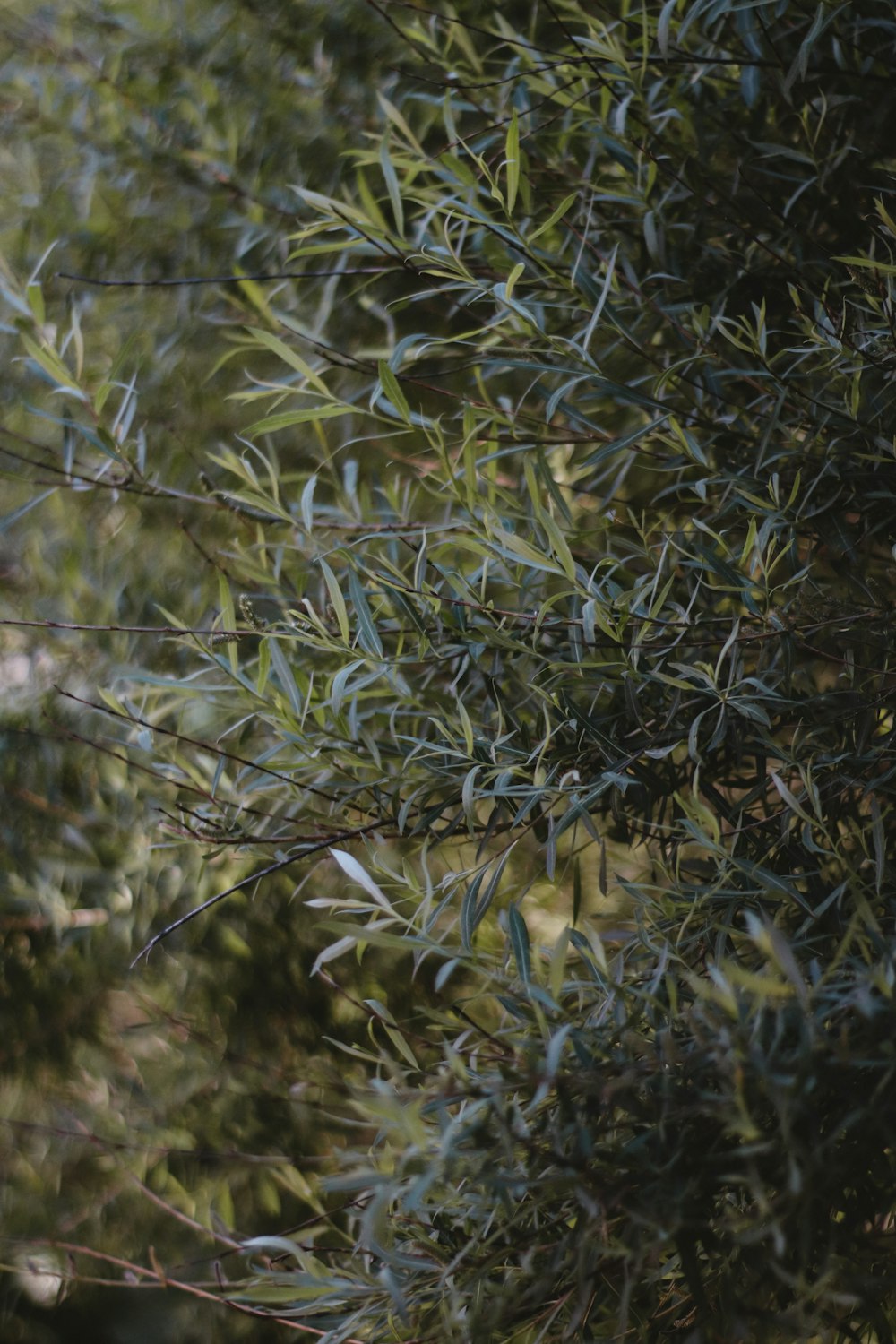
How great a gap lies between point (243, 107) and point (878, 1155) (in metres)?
1.05

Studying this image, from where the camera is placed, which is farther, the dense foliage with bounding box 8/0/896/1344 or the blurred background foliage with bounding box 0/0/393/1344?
the blurred background foliage with bounding box 0/0/393/1344

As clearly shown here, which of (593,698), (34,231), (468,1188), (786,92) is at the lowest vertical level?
(468,1188)

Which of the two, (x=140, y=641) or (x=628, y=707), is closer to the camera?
(x=628, y=707)

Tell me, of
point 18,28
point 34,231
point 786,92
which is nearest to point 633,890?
point 786,92

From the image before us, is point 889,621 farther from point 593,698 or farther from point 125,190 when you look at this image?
point 125,190

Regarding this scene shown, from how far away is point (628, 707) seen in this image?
551mm

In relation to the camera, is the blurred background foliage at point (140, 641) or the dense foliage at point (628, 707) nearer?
the dense foliage at point (628, 707)

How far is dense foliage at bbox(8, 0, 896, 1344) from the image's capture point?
1.36 feet

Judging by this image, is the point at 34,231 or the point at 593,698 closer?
the point at 593,698

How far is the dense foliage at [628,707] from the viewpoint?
1.36 ft

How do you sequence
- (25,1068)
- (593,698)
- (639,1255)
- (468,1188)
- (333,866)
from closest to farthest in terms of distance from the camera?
1. (639,1255)
2. (468,1188)
3. (593,698)
4. (333,866)
5. (25,1068)

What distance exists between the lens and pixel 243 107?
0.98m

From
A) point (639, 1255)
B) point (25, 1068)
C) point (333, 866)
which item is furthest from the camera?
point (25, 1068)

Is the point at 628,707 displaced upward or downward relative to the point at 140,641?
upward
